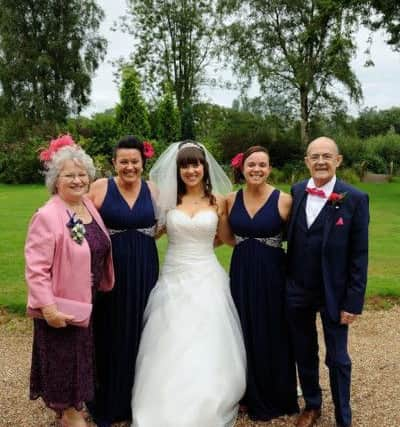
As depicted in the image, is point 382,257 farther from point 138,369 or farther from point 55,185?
point 55,185

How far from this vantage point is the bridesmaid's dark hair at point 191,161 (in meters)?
4.04

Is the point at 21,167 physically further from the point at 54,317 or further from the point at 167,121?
the point at 54,317

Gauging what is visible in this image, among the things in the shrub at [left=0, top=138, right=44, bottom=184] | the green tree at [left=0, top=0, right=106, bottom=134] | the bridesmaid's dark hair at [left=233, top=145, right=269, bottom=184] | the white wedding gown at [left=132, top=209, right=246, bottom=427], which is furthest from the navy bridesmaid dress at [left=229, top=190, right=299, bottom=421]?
the green tree at [left=0, top=0, right=106, bottom=134]

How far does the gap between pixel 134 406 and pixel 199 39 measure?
110 ft

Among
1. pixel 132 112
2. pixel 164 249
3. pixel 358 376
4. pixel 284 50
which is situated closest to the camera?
pixel 358 376

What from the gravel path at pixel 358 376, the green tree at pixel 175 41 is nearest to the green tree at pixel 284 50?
the green tree at pixel 175 41

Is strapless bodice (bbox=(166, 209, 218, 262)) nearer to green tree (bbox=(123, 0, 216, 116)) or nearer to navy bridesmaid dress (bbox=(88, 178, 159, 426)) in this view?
navy bridesmaid dress (bbox=(88, 178, 159, 426))

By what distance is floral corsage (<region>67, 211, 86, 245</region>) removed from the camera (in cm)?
317

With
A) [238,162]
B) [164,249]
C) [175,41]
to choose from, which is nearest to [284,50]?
[175,41]

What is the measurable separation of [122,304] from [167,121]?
2081 cm

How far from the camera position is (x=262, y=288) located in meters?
3.94

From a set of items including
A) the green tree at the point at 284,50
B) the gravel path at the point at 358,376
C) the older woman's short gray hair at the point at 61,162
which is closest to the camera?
the older woman's short gray hair at the point at 61,162

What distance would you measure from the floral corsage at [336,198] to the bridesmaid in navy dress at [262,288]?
46 centimetres

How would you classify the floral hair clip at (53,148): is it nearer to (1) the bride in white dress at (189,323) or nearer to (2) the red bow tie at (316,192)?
(1) the bride in white dress at (189,323)
